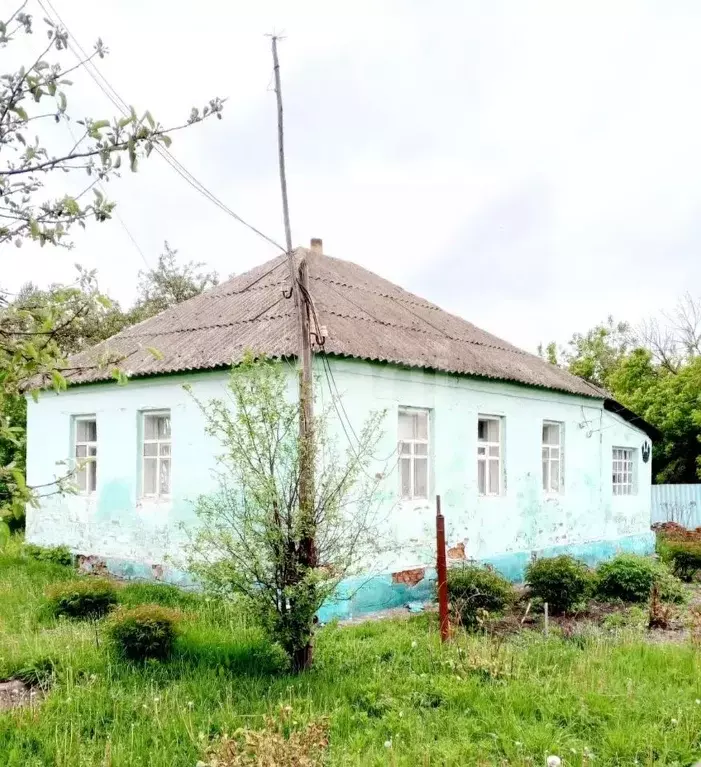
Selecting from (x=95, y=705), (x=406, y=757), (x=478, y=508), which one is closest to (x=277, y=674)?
(x=95, y=705)

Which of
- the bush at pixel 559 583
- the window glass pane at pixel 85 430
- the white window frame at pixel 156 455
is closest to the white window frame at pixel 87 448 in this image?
the window glass pane at pixel 85 430

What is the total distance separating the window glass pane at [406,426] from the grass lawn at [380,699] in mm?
3244

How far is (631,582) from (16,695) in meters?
8.09

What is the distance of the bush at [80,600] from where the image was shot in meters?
8.30

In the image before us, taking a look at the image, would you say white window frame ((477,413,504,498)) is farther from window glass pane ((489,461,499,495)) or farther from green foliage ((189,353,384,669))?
green foliage ((189,353,384,669))

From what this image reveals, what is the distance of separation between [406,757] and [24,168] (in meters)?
4.05

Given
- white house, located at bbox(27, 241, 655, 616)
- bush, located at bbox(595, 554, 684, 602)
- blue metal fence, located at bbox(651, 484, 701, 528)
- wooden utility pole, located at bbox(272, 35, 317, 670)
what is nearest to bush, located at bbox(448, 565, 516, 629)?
white house, located at bbox(27, 241, 655, 616)

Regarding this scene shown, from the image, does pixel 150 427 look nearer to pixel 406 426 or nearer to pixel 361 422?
pixel 361 422

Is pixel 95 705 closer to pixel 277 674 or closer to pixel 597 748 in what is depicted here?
pixel 277 674

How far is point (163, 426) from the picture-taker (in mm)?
11023

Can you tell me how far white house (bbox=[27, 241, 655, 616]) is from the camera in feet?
32.8

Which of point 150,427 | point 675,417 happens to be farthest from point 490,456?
point 675,417

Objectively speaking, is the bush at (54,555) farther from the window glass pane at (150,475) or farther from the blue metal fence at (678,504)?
the blue metal fence at (678,504)

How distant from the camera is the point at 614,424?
50.0ft
